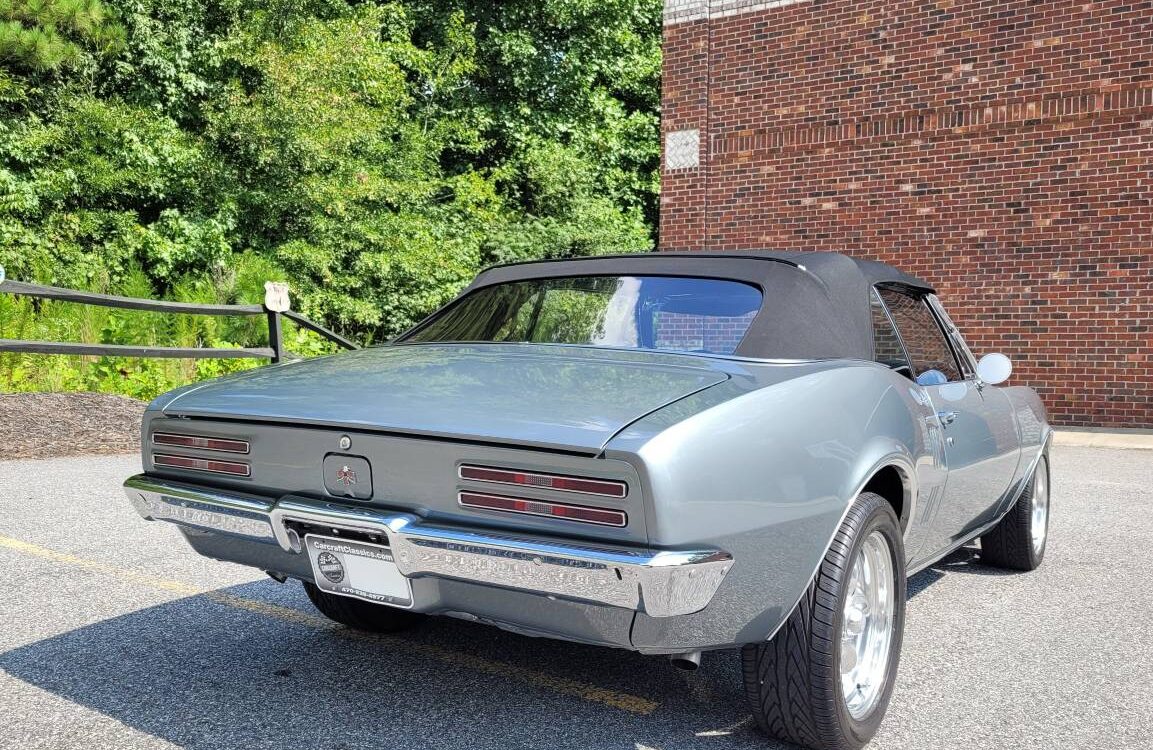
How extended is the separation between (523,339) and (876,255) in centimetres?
1065

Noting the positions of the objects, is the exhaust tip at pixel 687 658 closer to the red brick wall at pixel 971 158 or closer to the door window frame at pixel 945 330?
the door window frame at pixel 945 330

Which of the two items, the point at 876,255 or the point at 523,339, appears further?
the point at 876,255

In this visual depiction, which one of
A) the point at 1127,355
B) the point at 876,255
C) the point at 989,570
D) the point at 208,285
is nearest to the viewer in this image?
the point at 989,570

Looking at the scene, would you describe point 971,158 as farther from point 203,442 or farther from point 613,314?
point 203,442

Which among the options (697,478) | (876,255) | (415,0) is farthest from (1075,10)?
(415,0)

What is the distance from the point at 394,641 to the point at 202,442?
1.13 metres

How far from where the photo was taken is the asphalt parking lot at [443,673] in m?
2.78

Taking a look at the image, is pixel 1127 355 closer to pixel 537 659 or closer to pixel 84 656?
pixel 537 659

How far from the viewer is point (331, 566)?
2.56 meters

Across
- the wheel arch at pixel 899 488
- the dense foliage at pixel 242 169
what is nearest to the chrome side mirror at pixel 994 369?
the wheel arch at pixel 899 488

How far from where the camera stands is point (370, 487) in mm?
2504

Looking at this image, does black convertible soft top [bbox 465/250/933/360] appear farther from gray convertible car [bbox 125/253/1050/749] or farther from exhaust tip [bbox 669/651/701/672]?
exhaust tip [bbox 669/651/701/672]

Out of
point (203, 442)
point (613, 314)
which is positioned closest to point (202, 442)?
point (203, 442)

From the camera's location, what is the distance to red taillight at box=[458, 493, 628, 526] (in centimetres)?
220
